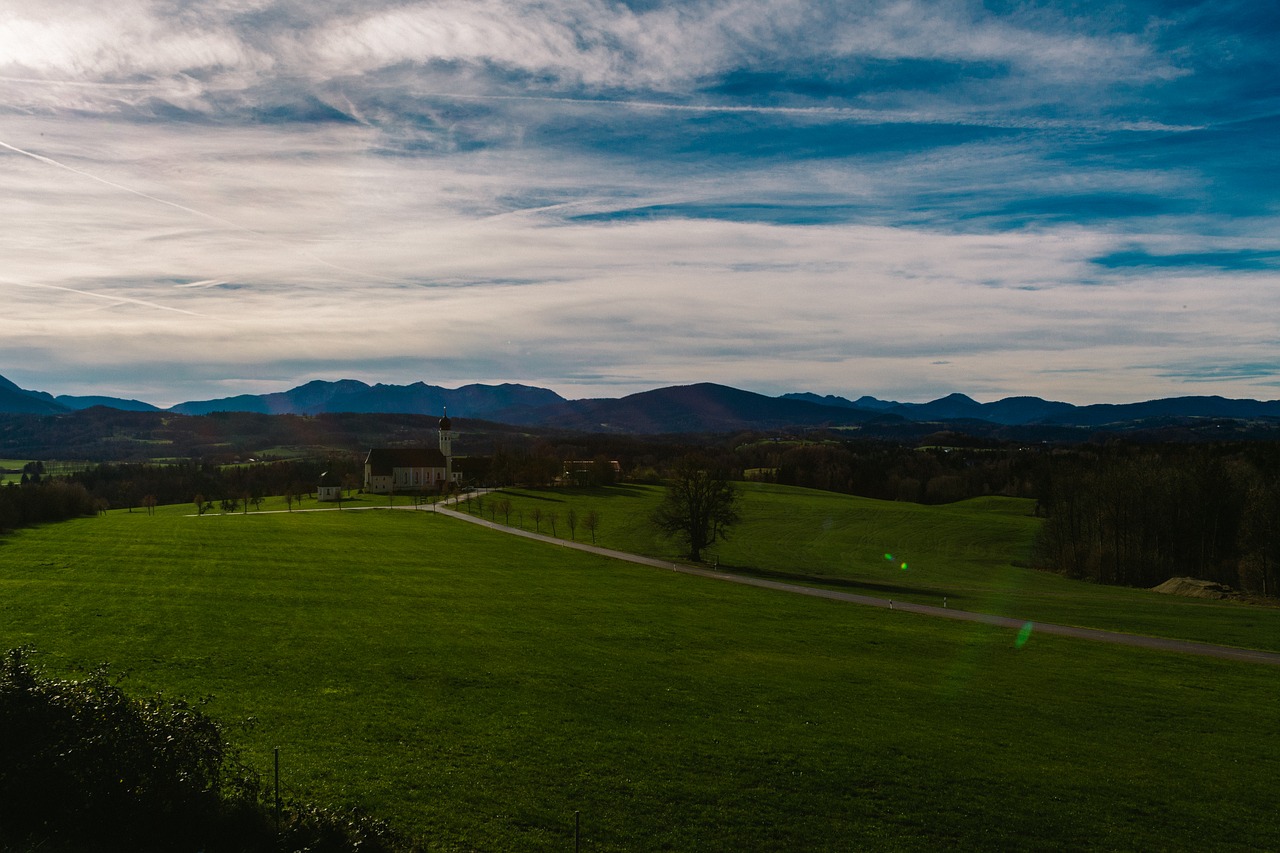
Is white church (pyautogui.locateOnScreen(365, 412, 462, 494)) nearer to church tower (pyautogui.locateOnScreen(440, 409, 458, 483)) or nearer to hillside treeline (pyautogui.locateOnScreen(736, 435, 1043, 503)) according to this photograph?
church tower (pyautogui.locateOnScreen(440, 409, 458, 483))

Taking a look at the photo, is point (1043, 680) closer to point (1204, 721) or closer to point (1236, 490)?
point (1204, 721)

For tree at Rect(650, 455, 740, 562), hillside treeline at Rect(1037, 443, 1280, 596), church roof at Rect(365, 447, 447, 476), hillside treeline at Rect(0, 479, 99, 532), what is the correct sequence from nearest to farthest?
hillside treeline at Rect(1037, 443, 1280, 596) → tree at Rect(650, 455, 740, 562) → hillside treeline at Rect(0, 479, 99, 532) → church roof at Rect(365, 447, 447, 476)

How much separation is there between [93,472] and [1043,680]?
206 metres

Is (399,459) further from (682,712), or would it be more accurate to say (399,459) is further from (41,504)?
(682,712)

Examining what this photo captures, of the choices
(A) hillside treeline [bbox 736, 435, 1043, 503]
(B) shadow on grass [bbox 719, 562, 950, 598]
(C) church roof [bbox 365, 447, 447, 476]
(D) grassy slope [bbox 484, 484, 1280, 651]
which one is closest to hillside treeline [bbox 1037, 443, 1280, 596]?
(D) grassy slope [bbox 484, 484, 1280, 651]

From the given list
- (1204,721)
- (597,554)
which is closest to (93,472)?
(597,554)

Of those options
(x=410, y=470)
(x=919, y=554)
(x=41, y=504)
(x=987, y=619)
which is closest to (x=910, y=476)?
(x=919, y=554)

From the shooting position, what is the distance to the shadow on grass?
59.1m

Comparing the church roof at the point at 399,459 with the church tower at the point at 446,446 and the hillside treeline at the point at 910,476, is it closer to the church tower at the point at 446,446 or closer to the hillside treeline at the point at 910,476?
the church tower at the point at 446,446

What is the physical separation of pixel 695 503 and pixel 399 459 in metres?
102

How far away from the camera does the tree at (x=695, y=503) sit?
7412cm

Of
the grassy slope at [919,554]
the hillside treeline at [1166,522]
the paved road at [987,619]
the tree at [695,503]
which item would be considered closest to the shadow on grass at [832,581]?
the grassy slope at [919,554]

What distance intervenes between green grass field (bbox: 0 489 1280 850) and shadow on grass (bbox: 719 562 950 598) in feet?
36.5

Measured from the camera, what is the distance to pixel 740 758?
68.0 feet
